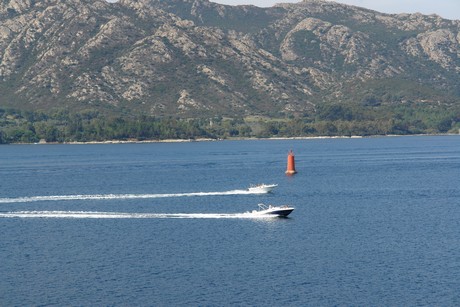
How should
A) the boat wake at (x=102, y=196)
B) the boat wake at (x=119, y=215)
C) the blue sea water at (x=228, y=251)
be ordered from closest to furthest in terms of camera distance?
the blue sea water at (x=228, y=251), the boat wake at (x=119, y=215), the boat wake at (x=102, y=196)

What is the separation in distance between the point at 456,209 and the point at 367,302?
7040 centimetres

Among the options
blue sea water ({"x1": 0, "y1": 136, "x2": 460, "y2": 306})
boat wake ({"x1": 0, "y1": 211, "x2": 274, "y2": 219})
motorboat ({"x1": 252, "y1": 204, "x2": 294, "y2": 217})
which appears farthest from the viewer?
boat wake ({"x1": 0, "y1": 211, "x2": 274, "y2": 219})

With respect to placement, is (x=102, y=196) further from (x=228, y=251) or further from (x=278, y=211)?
(x=228, y=251)

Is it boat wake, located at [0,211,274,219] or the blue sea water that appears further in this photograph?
boat wake, located at [0,211,274,219]

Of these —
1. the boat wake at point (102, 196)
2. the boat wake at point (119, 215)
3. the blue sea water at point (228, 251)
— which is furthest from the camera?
the boat wake at point (102, 196)

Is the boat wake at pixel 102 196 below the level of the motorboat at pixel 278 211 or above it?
below

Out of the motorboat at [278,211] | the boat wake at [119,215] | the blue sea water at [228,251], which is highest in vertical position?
the motorboat at [278,211]

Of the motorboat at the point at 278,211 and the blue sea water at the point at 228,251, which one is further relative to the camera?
the motorboat at the point at 278,211

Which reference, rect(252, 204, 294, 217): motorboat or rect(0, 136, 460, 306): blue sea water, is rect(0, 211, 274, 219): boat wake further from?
rect(252, 204, 294, 217): motorboat

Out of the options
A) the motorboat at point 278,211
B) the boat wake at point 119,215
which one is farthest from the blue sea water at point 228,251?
the motorboat at point 278,211

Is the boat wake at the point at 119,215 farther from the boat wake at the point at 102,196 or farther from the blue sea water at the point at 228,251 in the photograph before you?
the boat wake at the point at 102,196

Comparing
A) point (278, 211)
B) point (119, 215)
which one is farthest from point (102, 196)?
point (278, 211)

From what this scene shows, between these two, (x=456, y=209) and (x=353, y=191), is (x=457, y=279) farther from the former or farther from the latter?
(x=353, y=191)

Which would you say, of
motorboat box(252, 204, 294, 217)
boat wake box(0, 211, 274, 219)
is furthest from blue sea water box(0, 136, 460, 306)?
motorboat box(252, 204, 294, 217)
